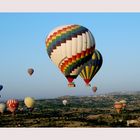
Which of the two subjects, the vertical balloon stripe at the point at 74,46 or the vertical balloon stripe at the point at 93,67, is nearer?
the vertical balloon stripe at the point at 74,46

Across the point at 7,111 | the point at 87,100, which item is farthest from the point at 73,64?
the point at 87,100

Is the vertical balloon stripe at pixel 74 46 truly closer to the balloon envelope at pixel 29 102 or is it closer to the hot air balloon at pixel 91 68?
the hot air balloon at pixel 91 68

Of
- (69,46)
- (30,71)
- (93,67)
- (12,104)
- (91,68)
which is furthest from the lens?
(12,104)

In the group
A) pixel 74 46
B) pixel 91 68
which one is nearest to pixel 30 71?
pixel 91 68

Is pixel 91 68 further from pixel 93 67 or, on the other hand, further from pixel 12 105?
pixel 12 105

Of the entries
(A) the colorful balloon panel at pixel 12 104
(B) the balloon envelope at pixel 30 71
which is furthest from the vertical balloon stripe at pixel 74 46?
(A) the colorful balloon panel at pixel 12 104

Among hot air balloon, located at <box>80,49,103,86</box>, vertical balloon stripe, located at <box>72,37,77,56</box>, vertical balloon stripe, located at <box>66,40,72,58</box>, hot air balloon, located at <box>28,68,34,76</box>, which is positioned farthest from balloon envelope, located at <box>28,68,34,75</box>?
vertical balloon stripe, located at <box>72,37,77,56</box>
